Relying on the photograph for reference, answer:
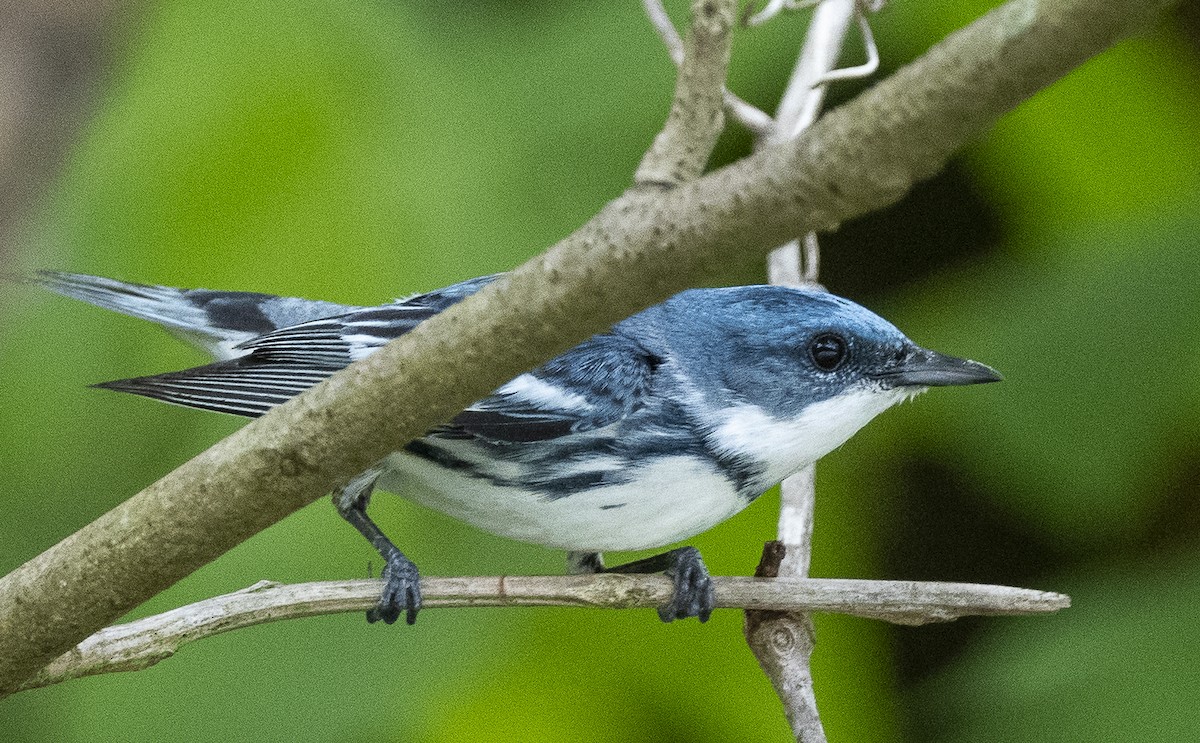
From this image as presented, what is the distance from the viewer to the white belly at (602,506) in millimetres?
1858

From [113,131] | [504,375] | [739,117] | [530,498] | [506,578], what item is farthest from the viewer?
[113,131]

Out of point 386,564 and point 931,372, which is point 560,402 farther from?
point 931,372

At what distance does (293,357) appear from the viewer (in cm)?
202

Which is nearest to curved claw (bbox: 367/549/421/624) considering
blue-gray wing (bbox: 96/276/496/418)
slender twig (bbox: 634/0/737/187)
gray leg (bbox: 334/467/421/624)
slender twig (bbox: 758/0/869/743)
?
gray leg (bbox: 334/467/421/624)

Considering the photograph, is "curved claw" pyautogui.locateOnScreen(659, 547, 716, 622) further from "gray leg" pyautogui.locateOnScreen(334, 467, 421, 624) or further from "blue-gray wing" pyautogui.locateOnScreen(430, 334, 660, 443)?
"gray leg" pyautogui.locateOnScreen(334, 467, 421, 624)

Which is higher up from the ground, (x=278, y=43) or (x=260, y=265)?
(x=278, y=43)

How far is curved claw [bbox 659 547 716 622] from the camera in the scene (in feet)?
6.01

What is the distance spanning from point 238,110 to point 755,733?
1.60 metres

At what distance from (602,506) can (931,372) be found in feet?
1.78

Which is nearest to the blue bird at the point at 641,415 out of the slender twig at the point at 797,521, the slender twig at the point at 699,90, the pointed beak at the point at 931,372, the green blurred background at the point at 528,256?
the pointed beak at the point at 931,372

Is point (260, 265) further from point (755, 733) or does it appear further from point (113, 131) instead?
point (755, 733)

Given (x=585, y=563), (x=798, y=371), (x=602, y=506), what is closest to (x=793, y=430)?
(x=798, y=371)

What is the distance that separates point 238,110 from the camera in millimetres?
2590

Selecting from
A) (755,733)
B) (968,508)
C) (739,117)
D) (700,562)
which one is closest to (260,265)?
(739,117)
